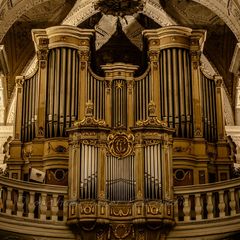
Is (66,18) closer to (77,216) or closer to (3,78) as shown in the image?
(3,78)

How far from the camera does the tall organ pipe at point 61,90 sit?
15.8 m

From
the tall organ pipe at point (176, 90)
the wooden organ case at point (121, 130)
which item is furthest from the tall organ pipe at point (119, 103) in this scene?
the tall organ pipe at point (176, 90)

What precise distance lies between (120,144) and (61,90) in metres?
3.32

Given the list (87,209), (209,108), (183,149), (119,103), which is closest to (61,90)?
(119,103)

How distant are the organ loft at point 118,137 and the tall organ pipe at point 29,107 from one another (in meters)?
0.03

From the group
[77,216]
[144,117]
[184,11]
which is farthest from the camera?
[184,11]

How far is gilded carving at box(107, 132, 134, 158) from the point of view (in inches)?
524

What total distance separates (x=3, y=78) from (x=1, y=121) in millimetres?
1395

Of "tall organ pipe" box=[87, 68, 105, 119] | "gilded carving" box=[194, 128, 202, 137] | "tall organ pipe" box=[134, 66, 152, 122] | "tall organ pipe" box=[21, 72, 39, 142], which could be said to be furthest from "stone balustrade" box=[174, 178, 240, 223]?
"tall organ pipe" box=[21, 72, 39, 142]

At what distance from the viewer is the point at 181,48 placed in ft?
55.4

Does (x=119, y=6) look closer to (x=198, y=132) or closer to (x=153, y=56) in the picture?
(x=153, y=56)

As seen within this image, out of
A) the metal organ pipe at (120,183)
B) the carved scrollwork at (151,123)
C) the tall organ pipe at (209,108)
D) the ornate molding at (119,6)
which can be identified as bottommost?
the metal organ pipe at (120,183)

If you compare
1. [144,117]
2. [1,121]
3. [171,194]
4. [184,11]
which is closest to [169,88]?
[144,117]

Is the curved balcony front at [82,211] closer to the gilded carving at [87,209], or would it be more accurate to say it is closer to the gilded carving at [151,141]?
the gilded carving at [87,209]
